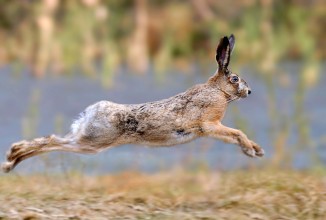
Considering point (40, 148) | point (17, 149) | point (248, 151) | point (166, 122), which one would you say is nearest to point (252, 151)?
point (248, 151)

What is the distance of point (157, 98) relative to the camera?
42.0ft

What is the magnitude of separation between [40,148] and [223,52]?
913 mm

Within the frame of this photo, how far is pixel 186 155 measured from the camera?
29.8 feet

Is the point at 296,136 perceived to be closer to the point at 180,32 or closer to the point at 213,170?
the point at 213,170

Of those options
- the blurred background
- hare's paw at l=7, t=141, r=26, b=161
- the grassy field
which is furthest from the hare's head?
the blurred background

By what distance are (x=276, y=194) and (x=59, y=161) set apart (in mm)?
1310

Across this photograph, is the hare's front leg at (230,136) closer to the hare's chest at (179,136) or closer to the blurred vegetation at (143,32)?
the hare's chest at (179,136)

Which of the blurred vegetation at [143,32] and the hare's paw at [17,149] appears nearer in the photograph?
the hare's paw at [17,149]

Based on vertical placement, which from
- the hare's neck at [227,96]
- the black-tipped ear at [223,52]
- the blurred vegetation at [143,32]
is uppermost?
the blurred vegetation at [143,32]

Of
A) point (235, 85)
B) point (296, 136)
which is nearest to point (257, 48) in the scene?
point (296, 136)

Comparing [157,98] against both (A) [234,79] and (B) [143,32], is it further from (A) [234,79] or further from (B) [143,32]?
(A) [234,79]

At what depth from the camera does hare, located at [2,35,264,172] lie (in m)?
5.19

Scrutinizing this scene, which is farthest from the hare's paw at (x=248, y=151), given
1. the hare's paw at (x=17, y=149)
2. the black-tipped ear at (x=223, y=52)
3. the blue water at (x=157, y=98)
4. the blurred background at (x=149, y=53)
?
the blurred background at (x=149, y=53)

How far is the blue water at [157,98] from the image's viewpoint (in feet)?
29.6
